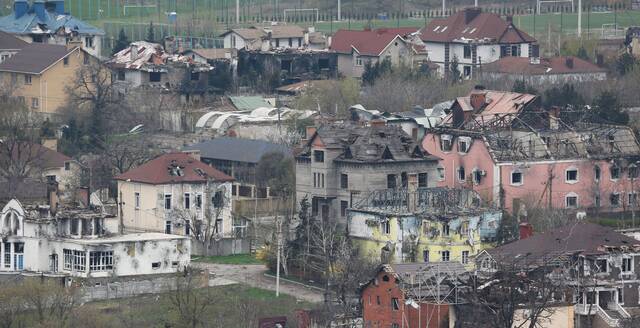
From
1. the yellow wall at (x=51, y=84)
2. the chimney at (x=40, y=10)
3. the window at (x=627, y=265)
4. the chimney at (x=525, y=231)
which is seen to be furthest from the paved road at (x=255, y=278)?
the chimney at (x=40, y=10)

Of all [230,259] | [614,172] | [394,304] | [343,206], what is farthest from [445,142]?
[394,304]

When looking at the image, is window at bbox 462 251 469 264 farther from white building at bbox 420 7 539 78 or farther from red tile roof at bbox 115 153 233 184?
white building at bbox 420 7 539 78

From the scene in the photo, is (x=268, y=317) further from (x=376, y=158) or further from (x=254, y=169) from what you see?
(x=254, y=169)

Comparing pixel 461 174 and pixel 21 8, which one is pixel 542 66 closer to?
pixel 21 8

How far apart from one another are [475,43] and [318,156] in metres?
31.6

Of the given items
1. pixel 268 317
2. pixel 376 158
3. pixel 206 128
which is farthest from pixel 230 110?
pixel 268 317

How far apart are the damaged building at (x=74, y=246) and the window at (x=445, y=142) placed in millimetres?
11059

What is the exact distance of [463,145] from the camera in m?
72.1

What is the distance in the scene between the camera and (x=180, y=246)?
63844 mm

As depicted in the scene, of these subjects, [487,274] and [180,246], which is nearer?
[487,274]

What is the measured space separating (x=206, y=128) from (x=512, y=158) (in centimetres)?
1592

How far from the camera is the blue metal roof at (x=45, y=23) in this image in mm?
99625

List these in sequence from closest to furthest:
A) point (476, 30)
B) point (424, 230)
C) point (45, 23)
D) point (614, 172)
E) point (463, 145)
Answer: point (424, 230) < point (614, 172) < point (463, 145) < point (45, 23) < point (476, 30)

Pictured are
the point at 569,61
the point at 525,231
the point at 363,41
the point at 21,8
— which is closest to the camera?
the point at 525,231
